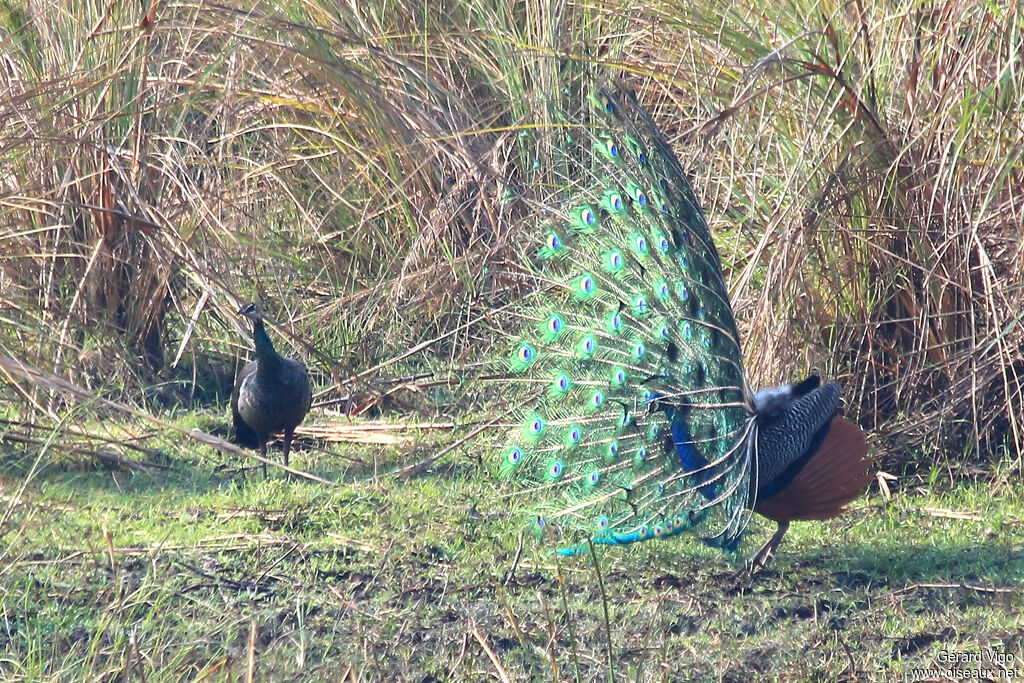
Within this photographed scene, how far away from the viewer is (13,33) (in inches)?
188

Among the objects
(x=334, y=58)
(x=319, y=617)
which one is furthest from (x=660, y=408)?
(x=334, y=58)

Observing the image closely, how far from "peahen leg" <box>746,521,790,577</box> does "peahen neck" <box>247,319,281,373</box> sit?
252cm

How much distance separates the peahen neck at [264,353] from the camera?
5559 mm

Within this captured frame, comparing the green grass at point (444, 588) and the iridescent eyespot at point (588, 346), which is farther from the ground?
the iridescent eyespot at point (588, 346)

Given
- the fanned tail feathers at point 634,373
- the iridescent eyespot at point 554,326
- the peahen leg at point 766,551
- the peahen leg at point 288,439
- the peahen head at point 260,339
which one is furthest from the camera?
the peahen leg at point 288,439

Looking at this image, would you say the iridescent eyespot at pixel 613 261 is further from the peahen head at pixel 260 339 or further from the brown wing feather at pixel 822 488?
the peahen head at pixel 260 339

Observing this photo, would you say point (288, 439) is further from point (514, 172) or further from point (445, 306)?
point (514, 172)

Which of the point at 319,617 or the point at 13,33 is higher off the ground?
the point at 13,33

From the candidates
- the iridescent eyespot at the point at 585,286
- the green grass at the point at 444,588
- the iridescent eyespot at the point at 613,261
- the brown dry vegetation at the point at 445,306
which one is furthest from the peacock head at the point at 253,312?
the iridescent eyespot at the point at 613,261

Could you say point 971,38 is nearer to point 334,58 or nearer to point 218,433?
point 334,58

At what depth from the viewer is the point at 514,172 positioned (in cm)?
636

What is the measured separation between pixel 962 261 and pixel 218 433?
3.93m

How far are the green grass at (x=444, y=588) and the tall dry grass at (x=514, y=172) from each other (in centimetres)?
61

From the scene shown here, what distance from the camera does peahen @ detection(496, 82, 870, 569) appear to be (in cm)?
429
